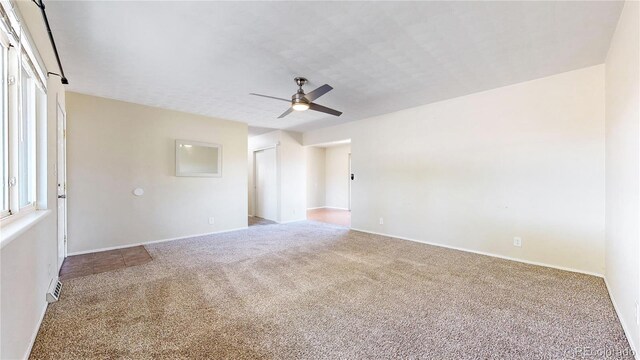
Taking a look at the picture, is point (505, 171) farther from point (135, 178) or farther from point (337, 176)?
point (337, 176)

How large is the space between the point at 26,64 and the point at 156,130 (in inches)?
104

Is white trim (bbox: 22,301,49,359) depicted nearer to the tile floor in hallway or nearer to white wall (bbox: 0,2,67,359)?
white wall (bbox: 0,2,67,359)

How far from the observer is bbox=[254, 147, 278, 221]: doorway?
6734 mm

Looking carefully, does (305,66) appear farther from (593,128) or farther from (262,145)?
(262,145)

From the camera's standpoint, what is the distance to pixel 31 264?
1.83m

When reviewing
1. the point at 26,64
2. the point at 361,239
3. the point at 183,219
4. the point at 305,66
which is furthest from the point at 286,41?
the point at 183,219

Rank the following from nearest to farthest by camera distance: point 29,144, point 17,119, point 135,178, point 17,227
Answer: point 17,227, point 17,119, point 29,144, point 135,178

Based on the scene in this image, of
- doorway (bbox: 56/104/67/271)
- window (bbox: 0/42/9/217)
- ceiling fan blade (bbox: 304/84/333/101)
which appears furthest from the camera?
doorway (bbox: 56/104/67/271)

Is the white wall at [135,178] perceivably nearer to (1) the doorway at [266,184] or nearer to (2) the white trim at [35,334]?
(1) the doorway at [266,184]

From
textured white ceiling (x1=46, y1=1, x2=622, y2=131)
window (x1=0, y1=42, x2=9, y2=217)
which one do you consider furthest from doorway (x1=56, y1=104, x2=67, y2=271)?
window (x1=0, y1=42, x2=9, y2=217)

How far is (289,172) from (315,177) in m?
2.57

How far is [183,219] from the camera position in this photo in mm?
4832

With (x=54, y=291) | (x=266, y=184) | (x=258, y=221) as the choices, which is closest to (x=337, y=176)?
(x=266, y=184)

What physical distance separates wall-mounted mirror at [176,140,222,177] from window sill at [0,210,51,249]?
8.97 ft
